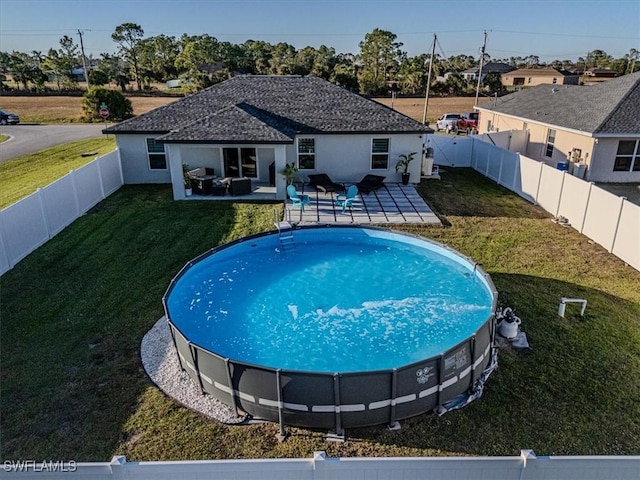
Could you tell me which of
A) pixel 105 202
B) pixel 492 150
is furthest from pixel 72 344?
pixel 492 150

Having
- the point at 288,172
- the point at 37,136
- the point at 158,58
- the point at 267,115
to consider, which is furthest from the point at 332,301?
the point at 158,58

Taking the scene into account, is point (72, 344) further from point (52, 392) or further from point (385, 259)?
point (385, 259)

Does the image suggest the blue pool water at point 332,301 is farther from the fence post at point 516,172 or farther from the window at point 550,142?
the window at point 550,142

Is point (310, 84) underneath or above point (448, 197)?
above

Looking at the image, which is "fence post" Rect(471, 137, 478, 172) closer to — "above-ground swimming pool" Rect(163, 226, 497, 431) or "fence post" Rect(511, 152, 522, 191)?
"fence post" Rect(511, 152, 522, 191)

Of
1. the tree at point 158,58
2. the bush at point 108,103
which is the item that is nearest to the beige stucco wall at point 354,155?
the bush at point 108,103

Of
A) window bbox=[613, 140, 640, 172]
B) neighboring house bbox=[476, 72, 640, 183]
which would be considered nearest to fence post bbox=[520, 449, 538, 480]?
neighboring house bbox=[476, 72, 640, 183]
